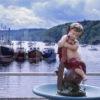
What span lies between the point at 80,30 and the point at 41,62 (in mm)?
65154

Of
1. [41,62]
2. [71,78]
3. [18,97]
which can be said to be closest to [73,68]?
[71,78]

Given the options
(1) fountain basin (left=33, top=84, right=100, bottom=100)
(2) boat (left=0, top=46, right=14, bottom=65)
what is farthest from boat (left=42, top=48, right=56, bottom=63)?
(1) fountain basin (left=33, top=84, right=100, bottom=100)

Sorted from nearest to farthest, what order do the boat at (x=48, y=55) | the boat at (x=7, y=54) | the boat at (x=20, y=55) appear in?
the boat at (x=7, y=54) → the boat at (x=20, y=55) → the boat at (x=48, y=55)

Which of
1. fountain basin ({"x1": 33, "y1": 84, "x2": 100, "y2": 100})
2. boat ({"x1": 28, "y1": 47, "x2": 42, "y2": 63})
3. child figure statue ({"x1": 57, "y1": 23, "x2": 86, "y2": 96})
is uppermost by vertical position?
child figure statue ({"x1": 57, "y1": 23, "x2": 86, "y2": 96})

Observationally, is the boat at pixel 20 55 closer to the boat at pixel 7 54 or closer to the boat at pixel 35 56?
the boat at pixel 35 56

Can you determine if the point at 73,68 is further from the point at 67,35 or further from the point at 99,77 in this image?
the point at 99,77

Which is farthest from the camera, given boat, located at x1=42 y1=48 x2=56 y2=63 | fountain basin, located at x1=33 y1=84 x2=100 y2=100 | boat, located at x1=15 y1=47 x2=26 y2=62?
boat, located at x1=42 y1=48 x2=56 y2=63

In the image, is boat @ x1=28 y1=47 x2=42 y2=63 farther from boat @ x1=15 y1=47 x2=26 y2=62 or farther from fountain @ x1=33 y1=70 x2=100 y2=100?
fountain @ x1=33 y1=70 x2=100 y2=100

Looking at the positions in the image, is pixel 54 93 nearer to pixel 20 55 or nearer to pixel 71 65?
pixel 71 65

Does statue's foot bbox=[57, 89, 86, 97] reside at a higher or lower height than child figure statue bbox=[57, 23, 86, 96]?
lower

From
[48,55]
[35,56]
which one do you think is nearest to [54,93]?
[35,56]

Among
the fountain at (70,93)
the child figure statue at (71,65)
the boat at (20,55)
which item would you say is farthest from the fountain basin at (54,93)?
the boat at (20,55)

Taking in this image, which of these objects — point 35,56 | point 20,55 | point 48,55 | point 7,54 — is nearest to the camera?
point 7,54

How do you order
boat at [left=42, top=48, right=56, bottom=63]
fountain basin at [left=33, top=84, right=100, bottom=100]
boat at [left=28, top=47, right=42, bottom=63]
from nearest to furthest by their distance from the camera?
fountain basin at [left=33, top=84, right=100, bottom=100]
boat at [left=28, top=47, right=42, bottom=63]
boat at [left=42, top=48, right=56, bottom=63]
